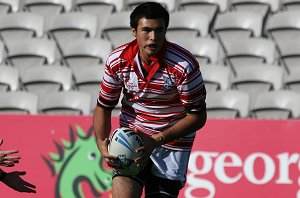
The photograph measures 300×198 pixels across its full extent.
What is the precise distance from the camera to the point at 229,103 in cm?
878

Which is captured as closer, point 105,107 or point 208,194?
point 105,107

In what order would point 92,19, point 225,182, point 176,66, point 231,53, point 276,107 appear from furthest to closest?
1. point 92,19
2. point 231,53
3. point 276,107
4. point 225,182
5. point 176,66

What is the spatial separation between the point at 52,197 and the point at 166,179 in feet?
7.98

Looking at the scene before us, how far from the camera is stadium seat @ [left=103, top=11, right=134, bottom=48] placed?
413 inches

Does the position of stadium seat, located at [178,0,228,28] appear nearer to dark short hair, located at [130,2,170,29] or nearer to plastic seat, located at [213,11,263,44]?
plastic seat, located at [213,11,263,44]

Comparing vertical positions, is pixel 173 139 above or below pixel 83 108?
above

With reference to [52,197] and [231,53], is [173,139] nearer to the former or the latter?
[52,197]

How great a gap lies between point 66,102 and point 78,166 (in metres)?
1.76

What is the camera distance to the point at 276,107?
887cm

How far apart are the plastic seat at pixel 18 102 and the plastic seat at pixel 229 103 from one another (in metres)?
1.86

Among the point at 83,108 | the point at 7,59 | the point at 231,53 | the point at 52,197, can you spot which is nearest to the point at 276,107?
the point at 231,53

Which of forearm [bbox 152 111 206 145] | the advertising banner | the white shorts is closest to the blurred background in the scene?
the advertising banner

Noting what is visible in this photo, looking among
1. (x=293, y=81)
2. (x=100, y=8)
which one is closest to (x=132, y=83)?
(x=293, y=81)

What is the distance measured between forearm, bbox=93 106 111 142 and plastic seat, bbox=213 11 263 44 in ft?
17.3
